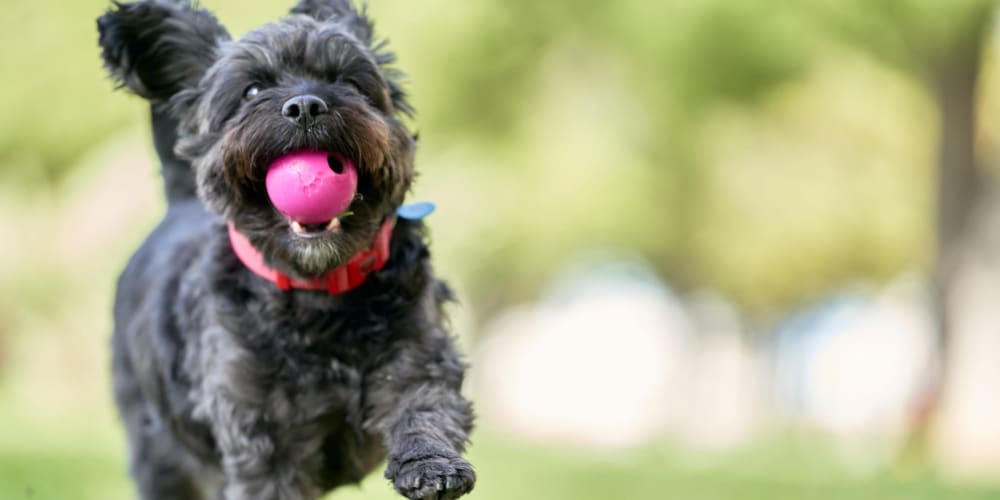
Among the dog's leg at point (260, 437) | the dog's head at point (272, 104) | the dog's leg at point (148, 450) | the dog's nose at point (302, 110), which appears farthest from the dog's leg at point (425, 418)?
the dog's leg at point (148, 450)

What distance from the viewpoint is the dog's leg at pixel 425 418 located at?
390 centimetres

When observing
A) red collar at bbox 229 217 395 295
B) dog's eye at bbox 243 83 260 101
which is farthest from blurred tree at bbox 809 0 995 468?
dog's eye at bbox 243 83 260 101

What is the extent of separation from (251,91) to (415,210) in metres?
0.69

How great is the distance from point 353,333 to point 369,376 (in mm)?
156

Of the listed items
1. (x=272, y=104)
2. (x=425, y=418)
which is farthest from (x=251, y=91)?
(x=425, y=418)

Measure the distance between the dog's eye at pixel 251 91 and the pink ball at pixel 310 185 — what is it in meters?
0.37

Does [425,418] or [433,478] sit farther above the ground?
[425,418]

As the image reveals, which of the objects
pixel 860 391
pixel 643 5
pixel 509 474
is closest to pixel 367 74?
pixel 509 474

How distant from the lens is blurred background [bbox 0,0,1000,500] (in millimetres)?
13477

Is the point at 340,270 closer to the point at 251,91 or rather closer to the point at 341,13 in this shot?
the point at 251,91

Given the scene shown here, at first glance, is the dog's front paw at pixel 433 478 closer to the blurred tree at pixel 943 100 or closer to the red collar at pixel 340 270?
the red collar at pixel 340 270

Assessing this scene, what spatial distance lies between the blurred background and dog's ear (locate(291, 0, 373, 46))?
277 cm

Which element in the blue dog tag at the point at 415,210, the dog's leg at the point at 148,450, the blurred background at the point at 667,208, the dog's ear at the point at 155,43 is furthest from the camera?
the blurred background at the point at 667,208

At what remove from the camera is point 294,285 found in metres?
4.75
